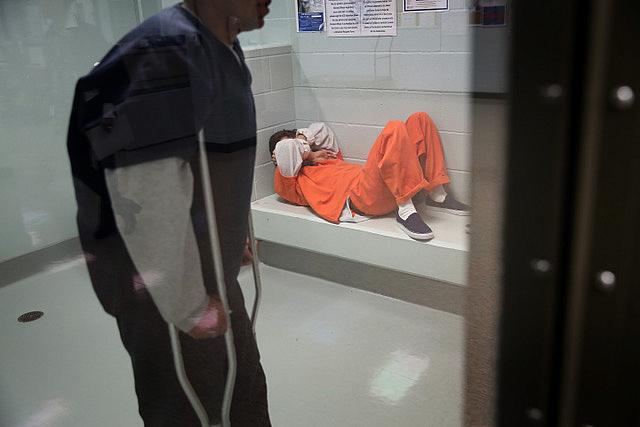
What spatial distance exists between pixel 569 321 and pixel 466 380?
88mm

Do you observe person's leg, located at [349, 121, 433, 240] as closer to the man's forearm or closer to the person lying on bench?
the person lying on bench

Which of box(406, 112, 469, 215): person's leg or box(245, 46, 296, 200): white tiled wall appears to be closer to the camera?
box(245, 46, 296, 200): white tiled wall

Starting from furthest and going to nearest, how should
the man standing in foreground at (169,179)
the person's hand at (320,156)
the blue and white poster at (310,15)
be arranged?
the person's hand at (320,156)
the blue and white poster at (310,15)
the man standing in foreground at (169,179)

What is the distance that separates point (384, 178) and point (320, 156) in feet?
0.86

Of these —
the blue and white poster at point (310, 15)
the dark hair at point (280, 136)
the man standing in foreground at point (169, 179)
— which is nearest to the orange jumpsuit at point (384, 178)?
the dark hair at point (280, 136)

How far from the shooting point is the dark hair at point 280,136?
1543 mm

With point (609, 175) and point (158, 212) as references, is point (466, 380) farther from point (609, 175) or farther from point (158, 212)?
point (158, 212)

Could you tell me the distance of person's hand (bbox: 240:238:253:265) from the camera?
0.72m

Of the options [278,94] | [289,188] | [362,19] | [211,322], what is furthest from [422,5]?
[211,322]

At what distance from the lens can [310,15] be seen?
179 centimetres

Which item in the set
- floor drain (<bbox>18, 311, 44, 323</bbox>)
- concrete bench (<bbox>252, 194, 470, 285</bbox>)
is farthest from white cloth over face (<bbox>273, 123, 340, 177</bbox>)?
floor drain (<bbox>18, 311, 44, 323</bbox>)

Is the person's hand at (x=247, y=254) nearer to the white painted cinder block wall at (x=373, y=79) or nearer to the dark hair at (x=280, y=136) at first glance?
the dark hair at (x=280, y=136)

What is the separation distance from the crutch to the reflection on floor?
0.20ft

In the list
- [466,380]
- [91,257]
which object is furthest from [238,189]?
[466,380]
